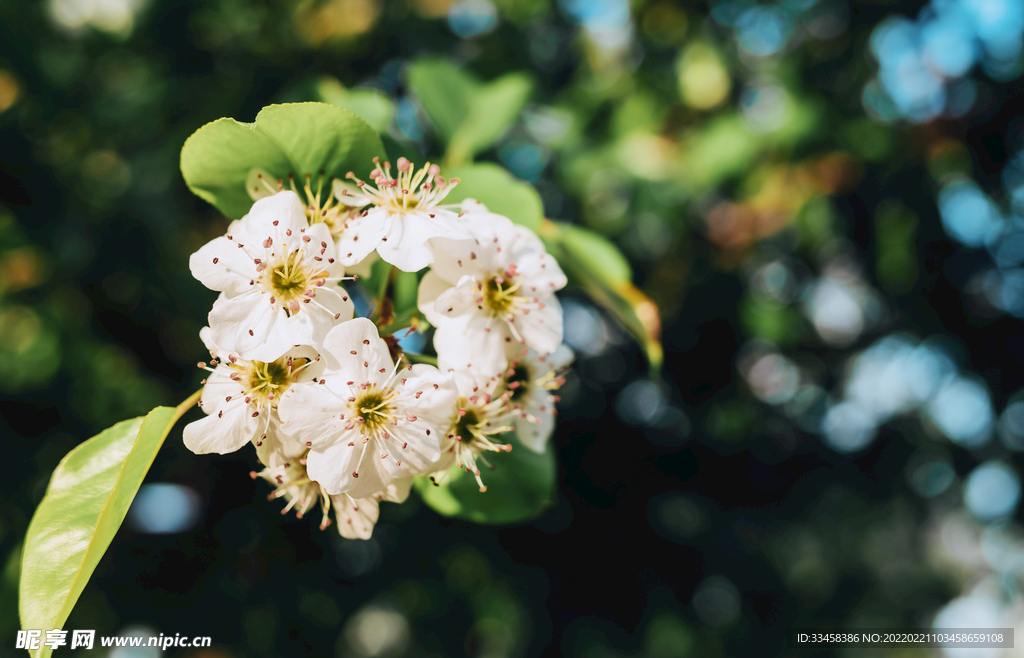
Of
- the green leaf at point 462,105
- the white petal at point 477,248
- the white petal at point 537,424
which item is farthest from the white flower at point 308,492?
the green leaf at point 462,105

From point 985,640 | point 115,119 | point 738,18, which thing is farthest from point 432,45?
point 985,640

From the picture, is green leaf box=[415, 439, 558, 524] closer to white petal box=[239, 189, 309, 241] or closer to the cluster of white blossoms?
the cluster of white blossoms

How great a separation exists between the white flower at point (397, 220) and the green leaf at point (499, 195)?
0.08 metres

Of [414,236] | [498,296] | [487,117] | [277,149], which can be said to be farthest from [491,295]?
[487,117]

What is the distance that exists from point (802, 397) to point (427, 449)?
7.87 ft

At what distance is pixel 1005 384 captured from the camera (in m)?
2.55

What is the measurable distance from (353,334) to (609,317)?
175 centimetres

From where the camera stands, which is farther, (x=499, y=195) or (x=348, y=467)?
(x=499, y=195)

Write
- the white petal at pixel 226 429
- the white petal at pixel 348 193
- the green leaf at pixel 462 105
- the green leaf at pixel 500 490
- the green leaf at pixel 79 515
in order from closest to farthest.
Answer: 1. the green leaf at pixel 79 515
2. the white petal at pixel 226 429
3. the white petal at pixel 348 193
4. the green leaf at pixel 500 490
5. the green leaf at pixel 462 105

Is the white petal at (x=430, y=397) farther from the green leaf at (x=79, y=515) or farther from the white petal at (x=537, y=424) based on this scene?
the green leaf at (x=79, y=515)

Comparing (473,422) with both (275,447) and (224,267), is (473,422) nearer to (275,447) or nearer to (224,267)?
(275,447)

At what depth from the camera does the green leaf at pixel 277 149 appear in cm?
77

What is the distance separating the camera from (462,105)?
1.37 meters

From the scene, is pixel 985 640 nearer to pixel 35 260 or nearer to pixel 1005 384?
pixel 1005 384
